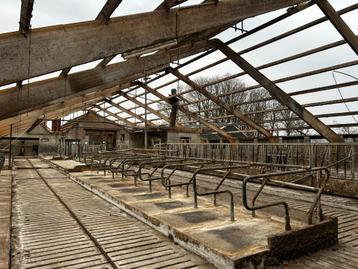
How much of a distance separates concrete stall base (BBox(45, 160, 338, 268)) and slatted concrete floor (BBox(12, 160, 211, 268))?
183 mm

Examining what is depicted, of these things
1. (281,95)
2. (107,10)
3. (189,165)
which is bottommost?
(189,165)

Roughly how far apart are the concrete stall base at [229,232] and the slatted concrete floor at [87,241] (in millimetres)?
183

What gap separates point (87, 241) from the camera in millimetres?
4453

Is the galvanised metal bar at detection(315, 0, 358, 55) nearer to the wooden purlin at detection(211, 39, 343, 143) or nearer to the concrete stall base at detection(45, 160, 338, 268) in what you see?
the wooden purlin at detection(211, 39, 343, 143)

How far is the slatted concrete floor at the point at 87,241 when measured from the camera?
3701mm

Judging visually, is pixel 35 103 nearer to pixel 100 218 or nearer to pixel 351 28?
pixel 100 218

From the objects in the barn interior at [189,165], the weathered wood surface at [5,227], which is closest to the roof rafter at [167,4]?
the barn interior at [189,165]

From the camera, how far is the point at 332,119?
1259cm

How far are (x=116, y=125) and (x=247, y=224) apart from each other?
3104cm

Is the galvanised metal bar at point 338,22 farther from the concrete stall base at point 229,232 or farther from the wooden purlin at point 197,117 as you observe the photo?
the wooden purlin at point 197,117

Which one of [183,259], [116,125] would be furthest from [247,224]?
[116,125]

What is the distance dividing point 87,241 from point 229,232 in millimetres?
1982

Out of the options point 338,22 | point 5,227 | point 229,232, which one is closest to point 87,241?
point 5,227

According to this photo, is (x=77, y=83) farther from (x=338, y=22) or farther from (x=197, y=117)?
(x=197, y=117)
